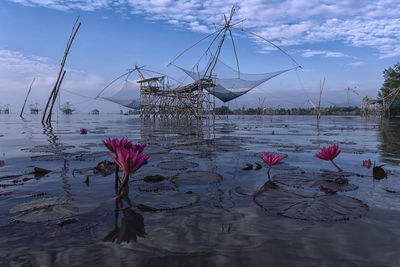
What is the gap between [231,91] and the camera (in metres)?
15.0

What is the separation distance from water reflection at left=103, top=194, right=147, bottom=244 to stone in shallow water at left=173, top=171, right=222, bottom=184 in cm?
79

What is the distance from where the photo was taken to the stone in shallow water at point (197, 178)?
86.2 inches

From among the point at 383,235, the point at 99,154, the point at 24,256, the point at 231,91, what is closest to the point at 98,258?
the point at 24,256

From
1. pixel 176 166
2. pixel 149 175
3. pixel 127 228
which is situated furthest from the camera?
pixel 176 166

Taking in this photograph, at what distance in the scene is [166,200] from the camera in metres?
1.65

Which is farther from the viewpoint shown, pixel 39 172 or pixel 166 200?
pixel 39 172

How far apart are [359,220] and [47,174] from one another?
2.94 m

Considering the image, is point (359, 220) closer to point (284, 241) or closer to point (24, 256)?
point (284, 241)

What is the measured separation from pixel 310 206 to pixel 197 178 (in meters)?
1.12

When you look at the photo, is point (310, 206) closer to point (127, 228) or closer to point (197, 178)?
point (197, 178)

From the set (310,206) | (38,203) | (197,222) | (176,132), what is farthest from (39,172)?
(176,132)

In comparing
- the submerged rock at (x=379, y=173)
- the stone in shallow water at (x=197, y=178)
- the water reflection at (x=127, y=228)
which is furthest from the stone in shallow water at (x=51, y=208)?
the submerged rock at (x=379, y=173)

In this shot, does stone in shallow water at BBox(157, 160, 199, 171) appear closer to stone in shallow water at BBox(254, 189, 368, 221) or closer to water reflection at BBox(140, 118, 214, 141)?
stone in shallow water at BBox(254, 189, 368, 221)

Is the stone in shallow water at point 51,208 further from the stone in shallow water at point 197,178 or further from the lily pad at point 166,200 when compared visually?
the stone in shallow water at point 197,178
